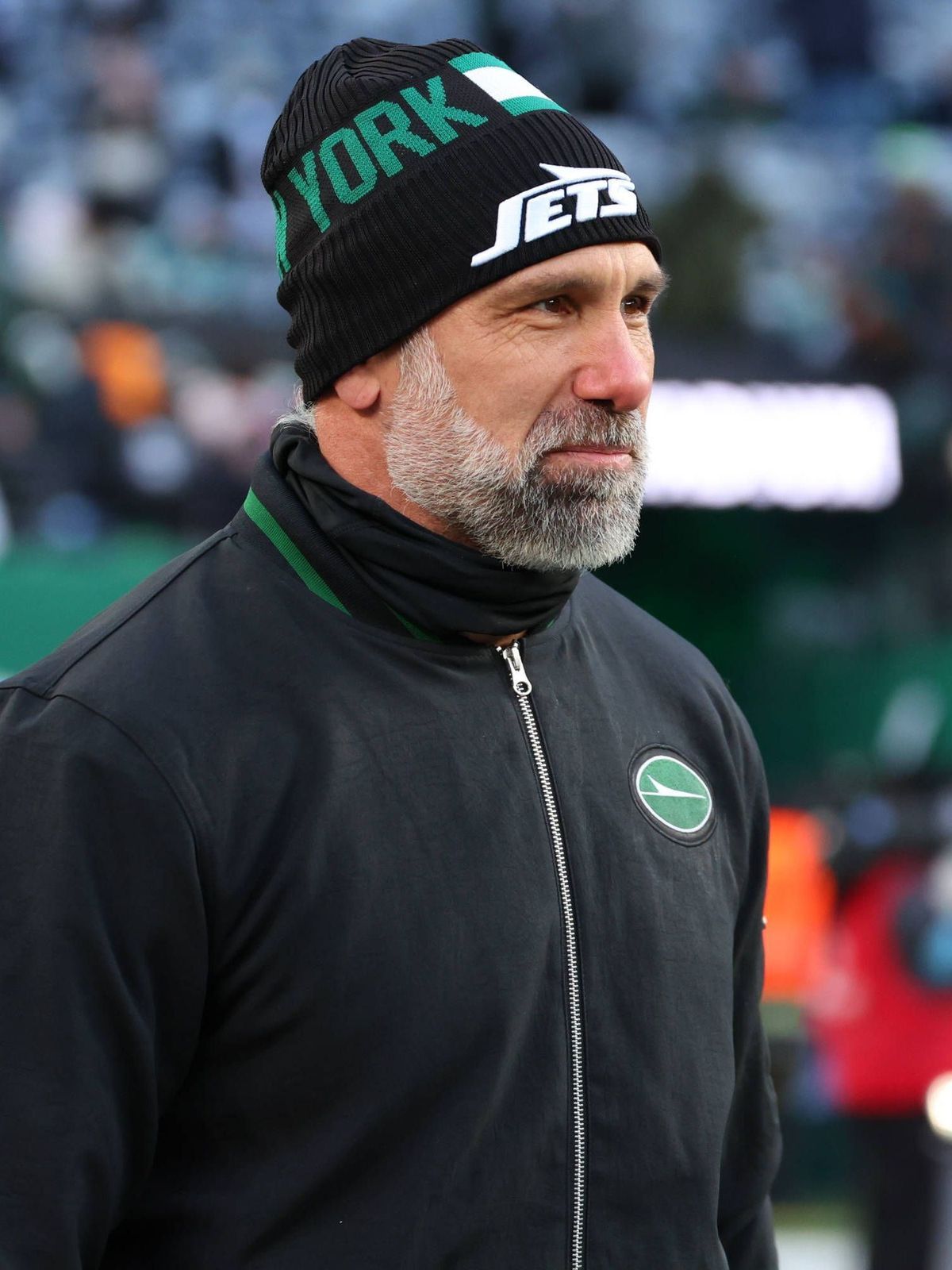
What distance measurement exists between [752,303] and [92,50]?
1815 millimetres

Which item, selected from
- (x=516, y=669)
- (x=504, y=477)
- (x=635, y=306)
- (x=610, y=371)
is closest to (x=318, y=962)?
(x=516, y=669)

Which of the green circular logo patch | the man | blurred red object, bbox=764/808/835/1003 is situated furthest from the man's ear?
blurred red object, bbox=764/808/835/1003

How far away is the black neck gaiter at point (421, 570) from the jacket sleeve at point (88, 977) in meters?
0.27

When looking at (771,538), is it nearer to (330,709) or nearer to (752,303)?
(752,303)

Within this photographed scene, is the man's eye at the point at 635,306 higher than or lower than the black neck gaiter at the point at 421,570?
higher

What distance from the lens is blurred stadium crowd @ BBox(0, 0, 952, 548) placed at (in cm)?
410

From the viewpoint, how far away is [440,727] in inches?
55.1

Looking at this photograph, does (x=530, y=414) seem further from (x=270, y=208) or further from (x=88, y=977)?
(x=270, y=208)

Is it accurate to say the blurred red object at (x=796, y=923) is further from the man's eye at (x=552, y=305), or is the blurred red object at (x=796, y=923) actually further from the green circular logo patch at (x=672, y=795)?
the man's eye at (x=552, y=305)

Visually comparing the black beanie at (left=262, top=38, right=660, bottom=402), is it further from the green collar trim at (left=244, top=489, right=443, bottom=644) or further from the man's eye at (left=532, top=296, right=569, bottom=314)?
the green collar trim at (left=244, top=489, right=443, bottom=644)

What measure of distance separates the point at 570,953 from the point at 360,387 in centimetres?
52

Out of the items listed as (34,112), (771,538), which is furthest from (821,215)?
(34,112)

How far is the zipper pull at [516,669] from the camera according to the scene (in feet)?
4.80

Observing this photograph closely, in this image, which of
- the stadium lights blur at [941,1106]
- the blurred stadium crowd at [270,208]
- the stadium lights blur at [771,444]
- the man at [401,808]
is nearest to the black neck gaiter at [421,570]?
the man at [401,808]
